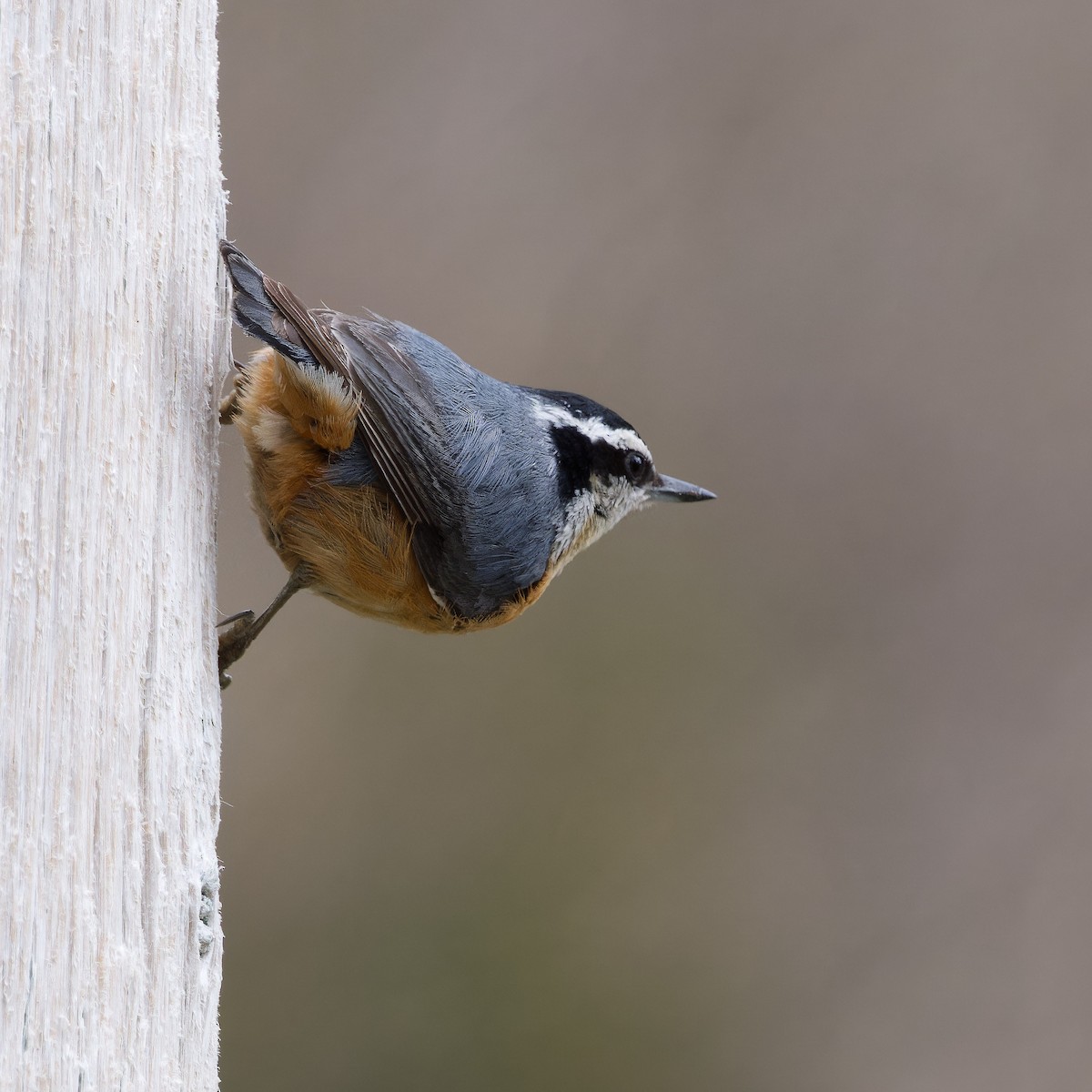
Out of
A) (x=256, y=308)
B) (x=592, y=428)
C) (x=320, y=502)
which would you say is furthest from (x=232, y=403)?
(x=592, y=428)

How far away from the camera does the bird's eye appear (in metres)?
3.22

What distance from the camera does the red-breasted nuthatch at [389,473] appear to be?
7.85ft

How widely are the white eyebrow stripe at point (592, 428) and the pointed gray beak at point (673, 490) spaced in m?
0.13

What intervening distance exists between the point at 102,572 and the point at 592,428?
1.69m

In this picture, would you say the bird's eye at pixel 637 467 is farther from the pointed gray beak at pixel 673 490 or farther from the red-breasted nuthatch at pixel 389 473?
the red-breasted nuthatch at pixel 389 473

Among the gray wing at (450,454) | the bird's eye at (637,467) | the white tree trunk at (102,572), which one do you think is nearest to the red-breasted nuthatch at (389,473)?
the gray wing at (450,454)

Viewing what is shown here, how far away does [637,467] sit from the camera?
325 cm

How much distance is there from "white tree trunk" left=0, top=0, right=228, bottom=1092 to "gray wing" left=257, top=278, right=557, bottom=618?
1.92ft

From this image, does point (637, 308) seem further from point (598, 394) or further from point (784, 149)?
point (784, 149)

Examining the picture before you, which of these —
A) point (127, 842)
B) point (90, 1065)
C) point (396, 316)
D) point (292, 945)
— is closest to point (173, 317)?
point (127, 842)

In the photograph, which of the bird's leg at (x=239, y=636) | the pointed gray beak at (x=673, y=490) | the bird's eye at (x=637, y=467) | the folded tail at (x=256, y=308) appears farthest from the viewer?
the pointed gray beak at (x=673, y=490)

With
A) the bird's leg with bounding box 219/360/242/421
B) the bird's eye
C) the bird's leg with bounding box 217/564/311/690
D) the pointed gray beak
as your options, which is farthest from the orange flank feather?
the pointed gray beak

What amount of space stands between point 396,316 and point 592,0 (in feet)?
4.19

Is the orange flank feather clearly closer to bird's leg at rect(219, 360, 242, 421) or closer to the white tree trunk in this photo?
bird's leg at rect(219, 360, 242, 421)
